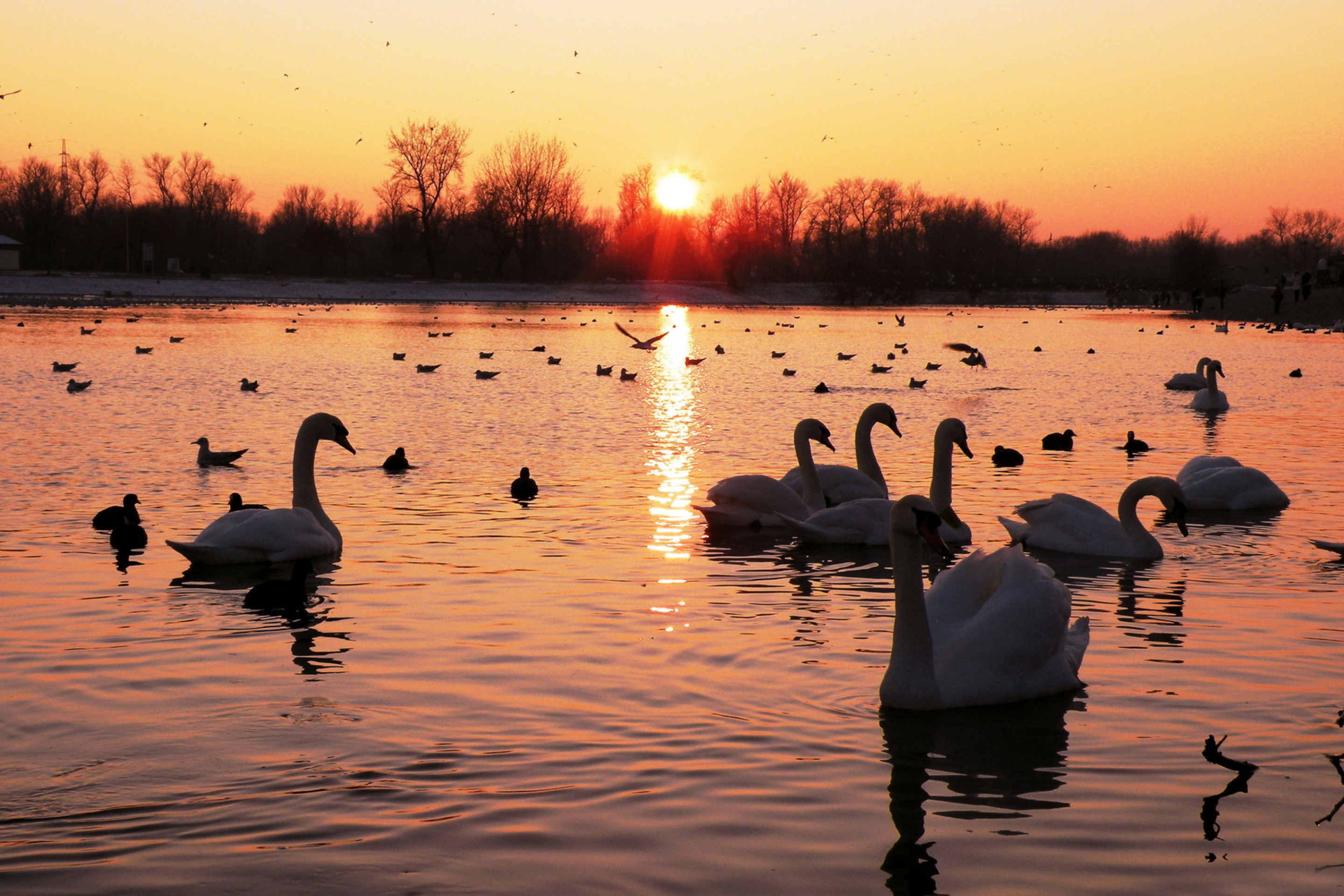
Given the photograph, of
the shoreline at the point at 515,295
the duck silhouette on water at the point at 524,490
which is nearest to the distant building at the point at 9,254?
the shoreline at the point at 515,295

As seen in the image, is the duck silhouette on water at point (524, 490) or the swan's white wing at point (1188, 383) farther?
the swan's white wing at point (1188, 383)

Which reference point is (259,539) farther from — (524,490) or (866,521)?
(866,521)

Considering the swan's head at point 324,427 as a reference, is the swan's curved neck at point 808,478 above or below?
below

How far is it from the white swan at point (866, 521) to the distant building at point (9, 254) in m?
107

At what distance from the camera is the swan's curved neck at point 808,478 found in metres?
12.9

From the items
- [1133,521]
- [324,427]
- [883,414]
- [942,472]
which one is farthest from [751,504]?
[324,427]

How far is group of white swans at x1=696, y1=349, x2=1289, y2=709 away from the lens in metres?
6.79

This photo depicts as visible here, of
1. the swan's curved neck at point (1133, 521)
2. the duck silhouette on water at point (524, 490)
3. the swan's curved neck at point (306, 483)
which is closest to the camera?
the swan's curved neck at point (1133, 521)

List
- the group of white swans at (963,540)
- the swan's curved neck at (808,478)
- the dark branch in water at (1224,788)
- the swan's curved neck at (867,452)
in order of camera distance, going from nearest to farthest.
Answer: the dark branch in water at (1224,788), the group of white swans at (963,540), the swan's curved neck at (808,478), the swan's curved neck at (867,452)

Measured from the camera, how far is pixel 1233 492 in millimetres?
13453

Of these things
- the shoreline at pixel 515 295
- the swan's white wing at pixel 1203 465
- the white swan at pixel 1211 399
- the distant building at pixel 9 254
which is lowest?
the swan's white wing at pixel 1203 465

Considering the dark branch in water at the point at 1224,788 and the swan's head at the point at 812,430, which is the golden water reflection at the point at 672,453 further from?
the dark branch in water at the point at 1224,788

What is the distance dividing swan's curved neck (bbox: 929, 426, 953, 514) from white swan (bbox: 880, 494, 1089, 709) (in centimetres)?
443

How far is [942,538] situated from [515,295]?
95.0 meters
